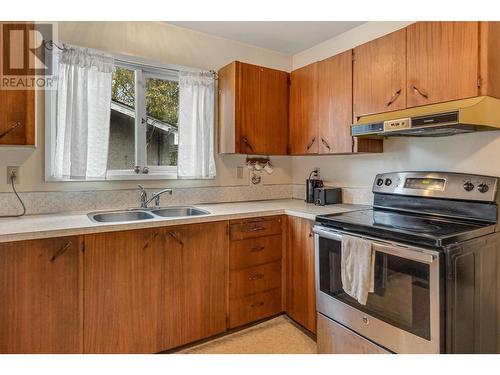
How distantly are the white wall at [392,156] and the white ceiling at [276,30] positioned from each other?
11 cm

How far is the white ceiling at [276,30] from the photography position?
8.37ft

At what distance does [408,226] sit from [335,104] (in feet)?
3.73

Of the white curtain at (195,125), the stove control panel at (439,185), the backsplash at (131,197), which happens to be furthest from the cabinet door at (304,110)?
the white curtain at (195,125)

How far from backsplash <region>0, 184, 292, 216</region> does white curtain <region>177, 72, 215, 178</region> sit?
185 mm

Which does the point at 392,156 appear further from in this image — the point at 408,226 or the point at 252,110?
the point at 252,110

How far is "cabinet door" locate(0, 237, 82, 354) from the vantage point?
1.52 meters

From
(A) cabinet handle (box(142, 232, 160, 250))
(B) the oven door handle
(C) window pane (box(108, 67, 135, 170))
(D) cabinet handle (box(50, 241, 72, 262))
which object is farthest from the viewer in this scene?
(C) window pane (box(108, 67, 135, 170))

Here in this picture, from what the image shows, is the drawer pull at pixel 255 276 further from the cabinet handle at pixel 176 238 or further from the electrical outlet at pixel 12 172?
the electrical outlet at pixel 12 172

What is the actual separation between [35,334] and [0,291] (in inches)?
11.1

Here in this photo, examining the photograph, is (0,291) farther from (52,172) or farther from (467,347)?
(467,347)

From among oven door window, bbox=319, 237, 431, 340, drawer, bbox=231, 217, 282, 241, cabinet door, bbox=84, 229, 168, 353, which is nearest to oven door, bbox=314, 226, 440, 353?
oven door window, bbox=319, 237, 431, 340

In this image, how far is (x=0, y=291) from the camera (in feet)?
4.91

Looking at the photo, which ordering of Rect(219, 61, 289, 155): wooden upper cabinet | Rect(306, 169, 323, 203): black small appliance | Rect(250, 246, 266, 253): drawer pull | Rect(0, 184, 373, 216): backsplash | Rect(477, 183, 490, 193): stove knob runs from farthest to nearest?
Rect(306, 169, 323, 203): black small appliance, Rect(219, 61, 289, 155): wooden upper cabinet, Rect(250, 246, 266, 253): drawer pull, Rect(0, 184, 373, 216): backsplash, Rect(477, 183, 490, 193): stove knob

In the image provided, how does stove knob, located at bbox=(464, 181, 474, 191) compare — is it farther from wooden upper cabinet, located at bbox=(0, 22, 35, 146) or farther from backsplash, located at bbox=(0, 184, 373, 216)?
wooden upper cabinet, located at bbox=(0, 22, 35, 146)
